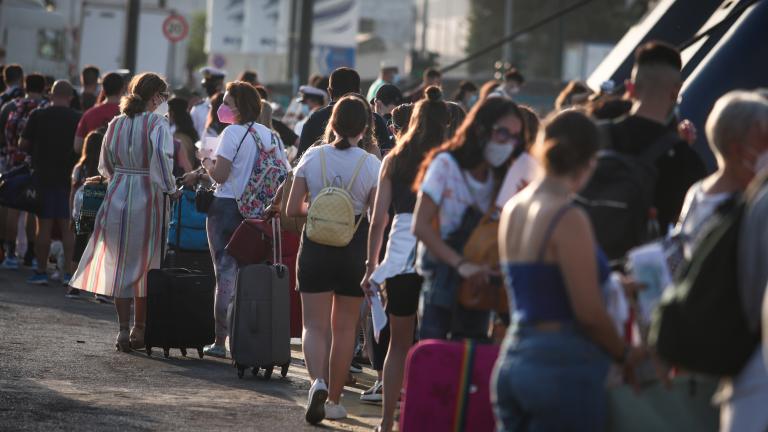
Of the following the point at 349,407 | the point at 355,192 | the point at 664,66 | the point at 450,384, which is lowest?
the point at 349,407

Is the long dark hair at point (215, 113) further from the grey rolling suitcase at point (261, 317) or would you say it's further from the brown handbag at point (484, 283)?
the brown handbag at point (484, 283)

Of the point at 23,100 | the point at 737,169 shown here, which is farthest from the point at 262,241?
the point at 23,100

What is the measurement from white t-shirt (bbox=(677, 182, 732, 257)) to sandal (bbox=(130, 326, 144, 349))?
21.4 ft

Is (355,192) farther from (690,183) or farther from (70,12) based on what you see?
(70,12)

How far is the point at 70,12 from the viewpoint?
69750 millimetres

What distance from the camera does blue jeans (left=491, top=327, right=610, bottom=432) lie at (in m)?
4.86

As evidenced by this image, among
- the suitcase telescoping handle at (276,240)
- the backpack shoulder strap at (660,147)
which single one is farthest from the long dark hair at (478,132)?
the suitcase telescoping handle at (276,240)

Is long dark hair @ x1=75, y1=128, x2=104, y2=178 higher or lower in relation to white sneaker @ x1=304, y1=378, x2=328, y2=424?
higher

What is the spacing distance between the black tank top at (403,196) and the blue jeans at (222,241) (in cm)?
315

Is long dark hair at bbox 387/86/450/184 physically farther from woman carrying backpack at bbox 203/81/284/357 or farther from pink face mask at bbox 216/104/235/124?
pink face mask at bbox 216/104/235/124

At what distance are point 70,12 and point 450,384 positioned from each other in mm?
65765

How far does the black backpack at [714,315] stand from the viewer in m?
4.60

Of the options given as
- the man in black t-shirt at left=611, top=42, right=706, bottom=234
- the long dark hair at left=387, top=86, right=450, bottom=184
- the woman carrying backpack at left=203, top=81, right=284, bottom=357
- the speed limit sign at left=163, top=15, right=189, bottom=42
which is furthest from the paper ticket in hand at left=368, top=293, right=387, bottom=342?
the speed limit sign at left=163, top=15, right=189, bottom=42

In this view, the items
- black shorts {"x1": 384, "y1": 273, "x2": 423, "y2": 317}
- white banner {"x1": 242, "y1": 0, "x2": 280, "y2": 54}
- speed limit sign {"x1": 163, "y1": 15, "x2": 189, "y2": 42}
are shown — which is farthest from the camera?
white banner {"x1": 242, "y1": 0, "x2": 280, "y2": 54}
